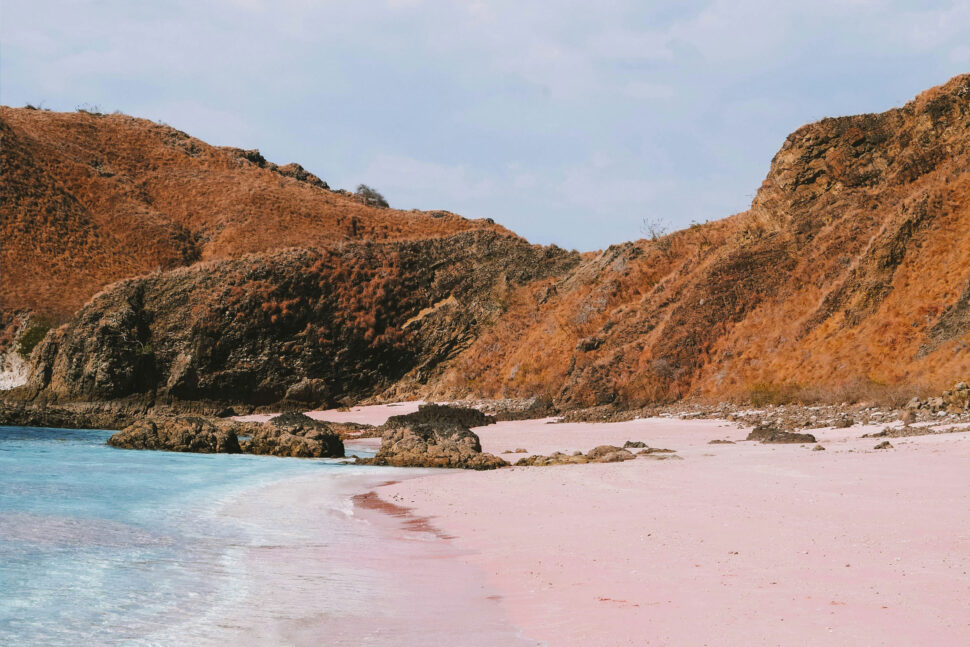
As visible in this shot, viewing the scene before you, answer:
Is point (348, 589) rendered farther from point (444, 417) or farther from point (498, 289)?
point (498, 289)

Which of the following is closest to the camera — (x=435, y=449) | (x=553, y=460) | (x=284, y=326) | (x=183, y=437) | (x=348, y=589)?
(x=348, y=589)

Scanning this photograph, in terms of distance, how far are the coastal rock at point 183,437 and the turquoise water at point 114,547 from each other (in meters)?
4.32

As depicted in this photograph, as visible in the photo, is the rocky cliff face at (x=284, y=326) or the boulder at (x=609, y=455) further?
the rocky cliff face at (x=284, y=326)

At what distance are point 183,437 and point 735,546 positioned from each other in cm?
2172

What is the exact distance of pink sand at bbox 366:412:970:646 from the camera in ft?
16.2

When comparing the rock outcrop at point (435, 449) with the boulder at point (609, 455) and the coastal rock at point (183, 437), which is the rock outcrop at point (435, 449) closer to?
the boulder at point (609, 455)

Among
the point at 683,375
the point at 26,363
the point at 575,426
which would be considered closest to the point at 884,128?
the point at 683,375

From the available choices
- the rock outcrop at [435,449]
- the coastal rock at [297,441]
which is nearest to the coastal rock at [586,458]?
the rock outcrop at [435,449]

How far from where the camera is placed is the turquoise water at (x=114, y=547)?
5.97 m

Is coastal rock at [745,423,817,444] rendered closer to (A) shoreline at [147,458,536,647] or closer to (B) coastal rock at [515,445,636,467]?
(B) coastal rock at [515,445,636,467]

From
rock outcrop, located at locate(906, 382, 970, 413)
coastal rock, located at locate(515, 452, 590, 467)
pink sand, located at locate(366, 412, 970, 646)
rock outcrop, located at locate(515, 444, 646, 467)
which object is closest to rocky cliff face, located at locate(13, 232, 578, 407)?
coastal rock, located at locate(515, 452, 590, 467)

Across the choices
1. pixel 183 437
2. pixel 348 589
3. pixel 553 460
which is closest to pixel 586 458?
pixel 553 460

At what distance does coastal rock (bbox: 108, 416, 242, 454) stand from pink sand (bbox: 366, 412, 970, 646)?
12725 mm

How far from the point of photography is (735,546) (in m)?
7.12
